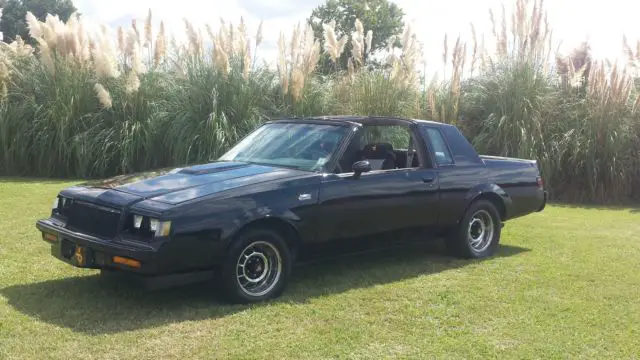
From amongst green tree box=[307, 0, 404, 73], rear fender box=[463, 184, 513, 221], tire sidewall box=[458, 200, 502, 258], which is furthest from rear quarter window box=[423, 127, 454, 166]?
green tree box=[307, 0, 404, 73]

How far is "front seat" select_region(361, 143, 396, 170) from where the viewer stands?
6199mm

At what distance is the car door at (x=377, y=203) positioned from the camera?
17.6 ft

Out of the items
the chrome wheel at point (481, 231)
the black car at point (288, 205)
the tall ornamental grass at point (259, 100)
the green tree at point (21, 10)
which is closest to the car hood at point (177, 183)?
the black car at point (288, 205)

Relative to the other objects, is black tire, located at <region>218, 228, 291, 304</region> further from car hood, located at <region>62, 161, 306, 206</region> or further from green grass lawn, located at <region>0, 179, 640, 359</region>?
car hood, located at <region>62, 161, 306, 206</region>

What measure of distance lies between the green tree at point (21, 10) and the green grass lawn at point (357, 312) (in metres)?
43.2

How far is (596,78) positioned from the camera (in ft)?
38.5

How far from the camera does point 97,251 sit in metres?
4.55

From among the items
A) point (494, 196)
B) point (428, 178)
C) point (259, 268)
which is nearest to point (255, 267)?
point (259, 268)

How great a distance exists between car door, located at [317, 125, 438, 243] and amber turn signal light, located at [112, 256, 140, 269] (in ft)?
4.99

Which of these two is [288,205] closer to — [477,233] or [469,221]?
[469,221]

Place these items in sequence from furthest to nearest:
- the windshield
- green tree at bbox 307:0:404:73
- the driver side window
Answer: green tree at bbox 307:0:404:73 < the driver side window < the windshield

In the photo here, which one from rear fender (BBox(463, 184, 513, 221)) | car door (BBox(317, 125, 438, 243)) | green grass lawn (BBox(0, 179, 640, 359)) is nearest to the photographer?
green grass lawn (BBox(0, 179, 640, 359))

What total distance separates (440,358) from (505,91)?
864cm

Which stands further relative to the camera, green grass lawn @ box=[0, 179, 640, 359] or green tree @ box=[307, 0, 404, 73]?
green tree @ box=[307, 0, 404, 73]
